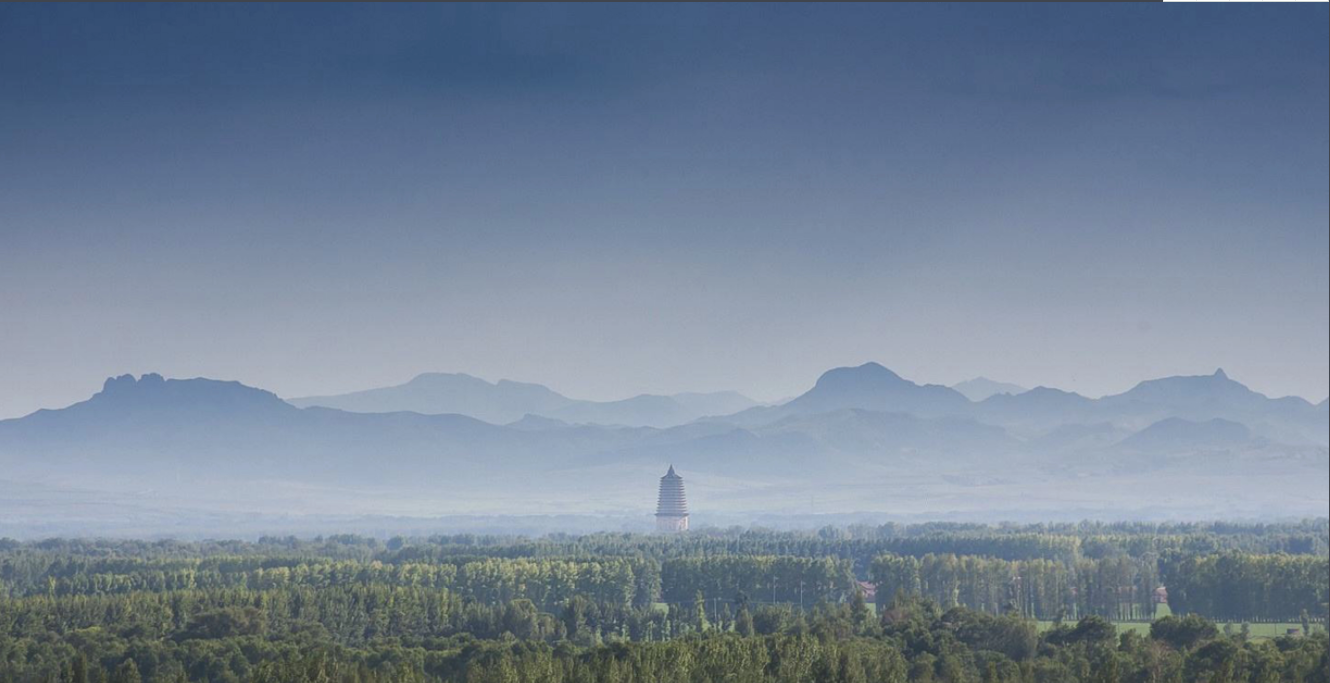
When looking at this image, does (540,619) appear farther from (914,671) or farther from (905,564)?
(905,564)

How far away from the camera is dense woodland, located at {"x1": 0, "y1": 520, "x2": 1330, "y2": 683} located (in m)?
38.5

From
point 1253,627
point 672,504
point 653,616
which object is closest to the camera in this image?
point 653,616

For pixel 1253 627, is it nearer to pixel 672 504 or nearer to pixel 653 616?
pixel 653 616

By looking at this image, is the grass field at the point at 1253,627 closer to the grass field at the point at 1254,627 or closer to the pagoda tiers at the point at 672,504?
the grass field at the point at 1254,627

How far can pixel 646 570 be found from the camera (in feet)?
240

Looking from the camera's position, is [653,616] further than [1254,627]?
No

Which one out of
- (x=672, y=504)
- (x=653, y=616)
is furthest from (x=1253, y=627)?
(x=672, y=504)

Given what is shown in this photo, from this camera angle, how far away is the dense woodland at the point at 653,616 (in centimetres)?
3847

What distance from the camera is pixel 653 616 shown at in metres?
59.2

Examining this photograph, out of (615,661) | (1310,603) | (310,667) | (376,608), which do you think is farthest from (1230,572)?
(310,667)

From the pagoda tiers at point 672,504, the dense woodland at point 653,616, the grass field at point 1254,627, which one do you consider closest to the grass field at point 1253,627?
the grass field at point 1254,627

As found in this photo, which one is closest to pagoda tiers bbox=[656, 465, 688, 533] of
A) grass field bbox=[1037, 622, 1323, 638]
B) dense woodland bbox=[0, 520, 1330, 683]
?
dense woodland bbox=[0, 520, 1330, 683]

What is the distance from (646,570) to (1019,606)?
1575 cm

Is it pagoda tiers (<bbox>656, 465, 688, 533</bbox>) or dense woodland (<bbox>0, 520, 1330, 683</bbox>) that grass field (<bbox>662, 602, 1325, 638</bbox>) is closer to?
dense woodland (<bbox>0, 520, 1330, 683</bbox>)
